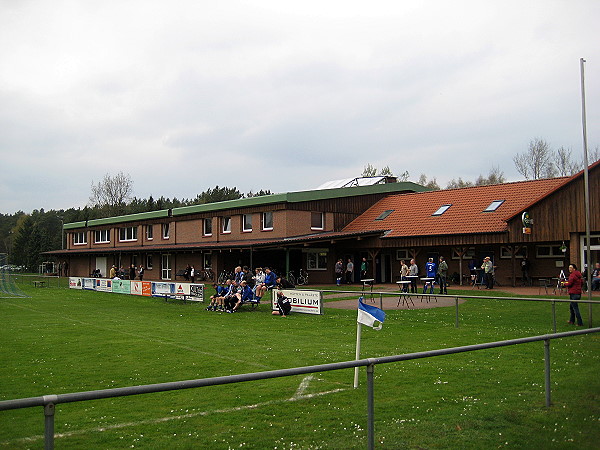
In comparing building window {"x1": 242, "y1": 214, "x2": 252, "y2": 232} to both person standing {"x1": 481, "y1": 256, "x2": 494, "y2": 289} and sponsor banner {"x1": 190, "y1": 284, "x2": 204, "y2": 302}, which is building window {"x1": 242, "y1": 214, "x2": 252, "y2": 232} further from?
person standing {"x1": 481, "y1": 256, "x2": 494, "y2": 289}

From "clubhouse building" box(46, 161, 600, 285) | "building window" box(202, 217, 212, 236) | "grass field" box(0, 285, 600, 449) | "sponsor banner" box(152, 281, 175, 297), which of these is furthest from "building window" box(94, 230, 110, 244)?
"grass field" box(0, 285, 600, 449)

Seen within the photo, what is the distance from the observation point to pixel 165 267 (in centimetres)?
5153

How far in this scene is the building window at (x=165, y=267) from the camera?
167 ft

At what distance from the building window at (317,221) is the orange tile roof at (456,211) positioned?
1806 millimetres

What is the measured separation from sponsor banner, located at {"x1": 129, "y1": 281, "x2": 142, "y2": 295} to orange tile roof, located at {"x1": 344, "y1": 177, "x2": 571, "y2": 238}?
1474 cm

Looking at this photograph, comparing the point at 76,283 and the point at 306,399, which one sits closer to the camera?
the point at 306,399

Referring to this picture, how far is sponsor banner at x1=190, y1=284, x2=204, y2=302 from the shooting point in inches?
1101

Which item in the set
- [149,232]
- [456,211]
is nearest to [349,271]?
[456,211]

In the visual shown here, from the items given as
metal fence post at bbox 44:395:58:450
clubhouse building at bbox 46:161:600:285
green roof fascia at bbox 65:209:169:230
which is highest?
green roof fascia at bbox 65:209:169:230

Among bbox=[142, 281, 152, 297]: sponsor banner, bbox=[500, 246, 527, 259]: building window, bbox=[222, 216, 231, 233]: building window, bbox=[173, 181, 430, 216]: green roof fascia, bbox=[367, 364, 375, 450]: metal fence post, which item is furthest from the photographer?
bbox=[222, 216, 231, 233]: building window

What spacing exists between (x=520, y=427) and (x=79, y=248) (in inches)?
2707

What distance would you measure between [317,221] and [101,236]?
32.4 meters

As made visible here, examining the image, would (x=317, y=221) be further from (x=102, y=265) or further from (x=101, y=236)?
(x=101, y=236)

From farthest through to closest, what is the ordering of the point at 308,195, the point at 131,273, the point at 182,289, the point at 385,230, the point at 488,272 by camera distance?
1. the point at 131,273
2. the point at 308,195
3. the point at 385,230
4. the point at 488,272
5. the point at 182,289
